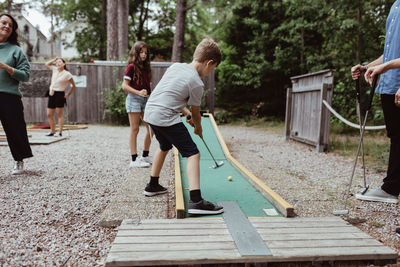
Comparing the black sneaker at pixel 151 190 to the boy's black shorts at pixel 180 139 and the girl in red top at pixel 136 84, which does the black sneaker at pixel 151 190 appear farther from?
the girl in red top at pixel 136 84

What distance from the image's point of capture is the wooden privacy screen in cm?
594

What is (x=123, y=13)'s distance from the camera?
12.7 metres

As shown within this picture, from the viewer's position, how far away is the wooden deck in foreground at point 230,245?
168cm

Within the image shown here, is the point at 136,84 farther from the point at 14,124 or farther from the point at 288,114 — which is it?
the point at 288,114

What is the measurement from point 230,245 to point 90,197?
1727 mm

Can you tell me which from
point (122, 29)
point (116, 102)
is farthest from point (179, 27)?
point (116, 102)

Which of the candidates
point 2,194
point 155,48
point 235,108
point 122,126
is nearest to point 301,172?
point 2,194

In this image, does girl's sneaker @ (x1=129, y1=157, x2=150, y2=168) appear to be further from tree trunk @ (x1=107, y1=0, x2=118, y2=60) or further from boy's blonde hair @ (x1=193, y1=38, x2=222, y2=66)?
tree trunk @ (x1=107, y1=0, x2=118, y2=60)

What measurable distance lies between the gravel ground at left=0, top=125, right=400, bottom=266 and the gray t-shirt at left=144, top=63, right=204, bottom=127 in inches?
30.8

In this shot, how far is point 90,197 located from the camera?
300cm

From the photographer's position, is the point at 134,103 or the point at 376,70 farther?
the point at 134,103

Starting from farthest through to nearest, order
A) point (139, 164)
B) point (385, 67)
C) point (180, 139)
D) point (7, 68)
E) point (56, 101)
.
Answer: point (56, 101) → point (139, 164) → point (7, 68) → point (180, 139) → point (385, 67)

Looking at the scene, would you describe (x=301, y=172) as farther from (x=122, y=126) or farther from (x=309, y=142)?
(x=122, y=126)

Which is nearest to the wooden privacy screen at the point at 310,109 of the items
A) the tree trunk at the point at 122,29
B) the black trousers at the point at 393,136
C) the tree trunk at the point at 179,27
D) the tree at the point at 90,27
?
the black trousers at the point at 393,136
